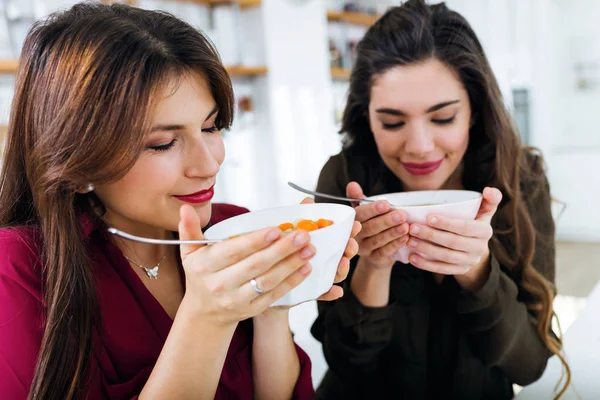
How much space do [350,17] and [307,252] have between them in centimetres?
441

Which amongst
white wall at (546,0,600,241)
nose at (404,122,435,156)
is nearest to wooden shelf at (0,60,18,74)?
nose at (404,122,435,156)

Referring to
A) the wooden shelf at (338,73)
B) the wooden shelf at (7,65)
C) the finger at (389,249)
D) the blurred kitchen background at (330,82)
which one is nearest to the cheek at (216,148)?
the finger at (389,249)

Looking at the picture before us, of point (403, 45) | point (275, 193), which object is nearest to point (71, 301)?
point (403, 45)

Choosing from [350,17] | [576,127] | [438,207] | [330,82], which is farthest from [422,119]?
[576,127]

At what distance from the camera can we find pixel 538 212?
144cm

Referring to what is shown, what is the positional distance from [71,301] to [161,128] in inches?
12.2

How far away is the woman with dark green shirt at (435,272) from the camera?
46.4 inches

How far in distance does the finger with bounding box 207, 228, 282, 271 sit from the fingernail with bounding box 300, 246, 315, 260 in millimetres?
37

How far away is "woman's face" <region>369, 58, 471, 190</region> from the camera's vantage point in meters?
1.21

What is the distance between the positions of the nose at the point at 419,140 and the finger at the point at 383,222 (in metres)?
0.35

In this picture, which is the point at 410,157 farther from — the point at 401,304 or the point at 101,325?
the point at 101,325

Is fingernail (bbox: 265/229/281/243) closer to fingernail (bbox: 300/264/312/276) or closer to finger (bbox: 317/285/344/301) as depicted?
fingernail (bbox: 300/264/312/276)

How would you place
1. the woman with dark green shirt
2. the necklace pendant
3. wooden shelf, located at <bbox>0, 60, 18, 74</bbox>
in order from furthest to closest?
1. wooden shelf, located at <bbox>0, 60, 18, 74</bbox>
2. the woman with dark green shirt
3. the necklace pendant

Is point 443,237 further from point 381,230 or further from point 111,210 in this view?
point 111,210
